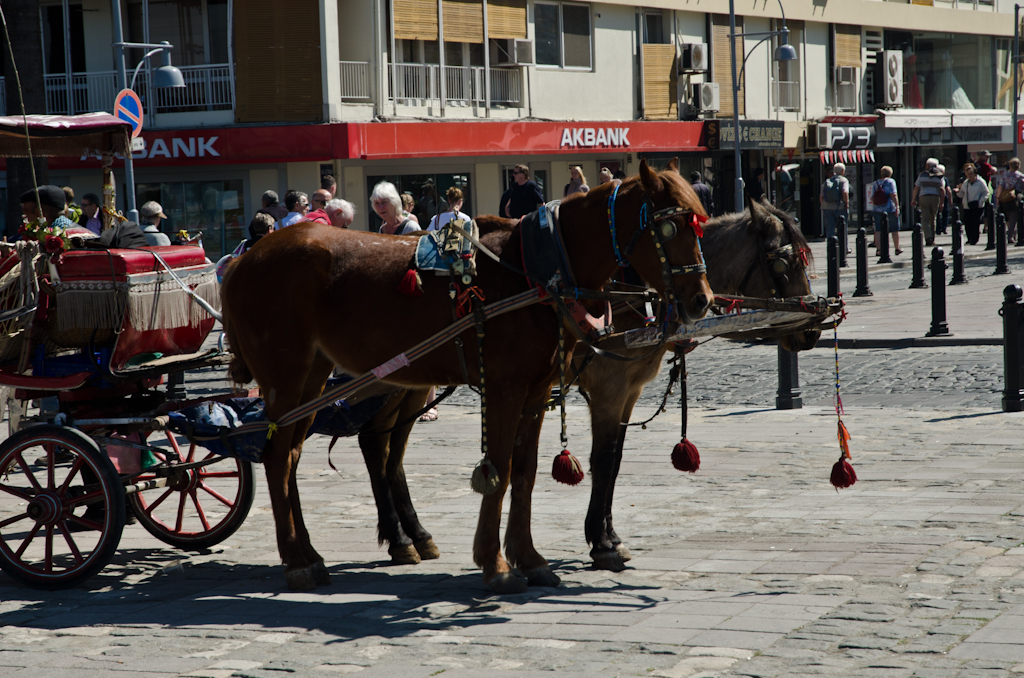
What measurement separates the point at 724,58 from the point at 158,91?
1769cm

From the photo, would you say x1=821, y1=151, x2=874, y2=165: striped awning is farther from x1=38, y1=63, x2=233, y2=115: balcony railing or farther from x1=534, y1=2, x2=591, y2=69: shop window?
x1=38, y1=63, x2=233, y2=115: balcony railing

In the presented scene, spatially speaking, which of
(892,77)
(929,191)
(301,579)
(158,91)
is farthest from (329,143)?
(892,77)

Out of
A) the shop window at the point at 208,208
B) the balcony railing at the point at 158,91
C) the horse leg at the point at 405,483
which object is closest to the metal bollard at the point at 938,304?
the horse leg at the point at 405,483

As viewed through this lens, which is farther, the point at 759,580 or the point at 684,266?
the point at 759,580

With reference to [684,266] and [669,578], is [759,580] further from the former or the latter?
[684,266]

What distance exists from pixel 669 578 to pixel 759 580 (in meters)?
0.44

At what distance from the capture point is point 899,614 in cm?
526

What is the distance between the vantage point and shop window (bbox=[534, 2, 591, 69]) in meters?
32.7

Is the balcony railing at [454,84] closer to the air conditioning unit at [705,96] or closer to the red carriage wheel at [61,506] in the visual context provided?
the air conditioning unit at [705,96]

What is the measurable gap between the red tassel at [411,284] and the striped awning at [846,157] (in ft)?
119

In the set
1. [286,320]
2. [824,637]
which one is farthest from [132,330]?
[824,637]

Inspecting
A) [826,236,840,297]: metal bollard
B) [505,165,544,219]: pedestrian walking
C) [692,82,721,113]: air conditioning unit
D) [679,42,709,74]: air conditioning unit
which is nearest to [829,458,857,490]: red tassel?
[505,165,544,219]: pedestrian walking

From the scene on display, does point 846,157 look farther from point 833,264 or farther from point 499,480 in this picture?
point 499,480

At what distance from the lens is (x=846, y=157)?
4144 cm
